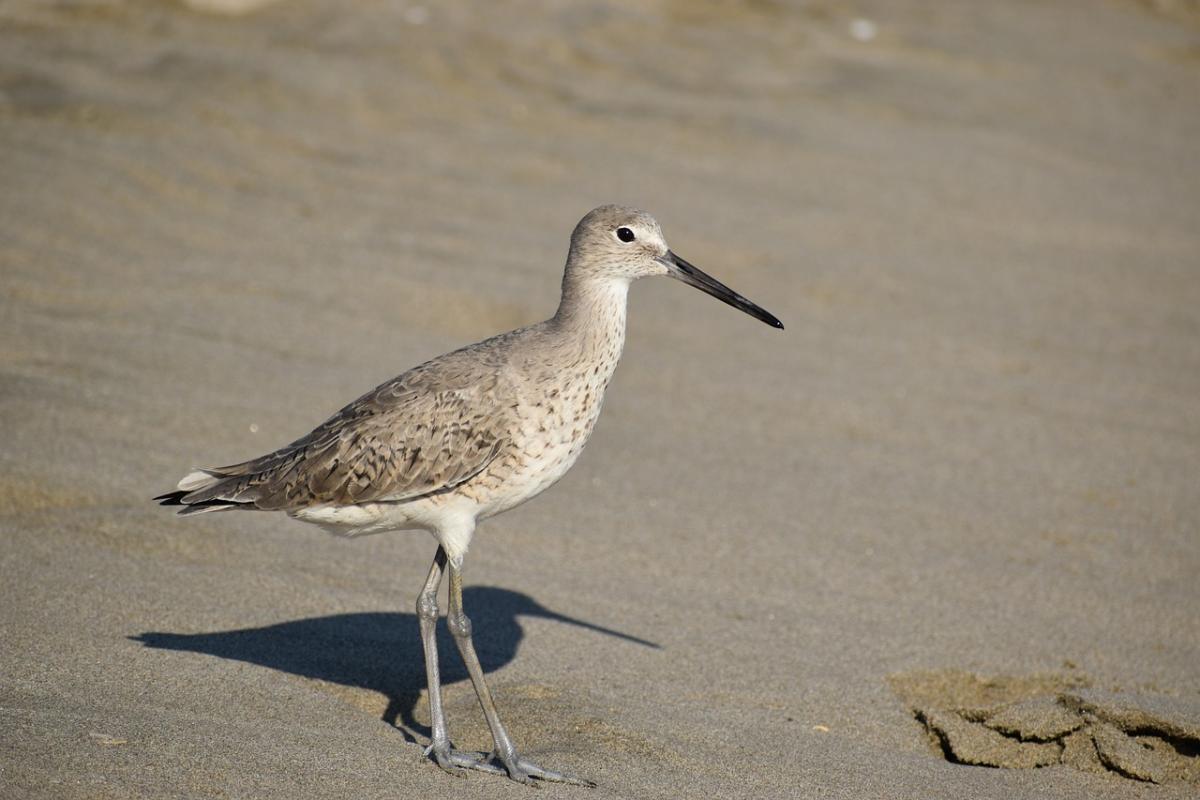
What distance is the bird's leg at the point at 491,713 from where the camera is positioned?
171 inches

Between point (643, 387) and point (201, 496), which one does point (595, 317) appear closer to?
point (201, 496)

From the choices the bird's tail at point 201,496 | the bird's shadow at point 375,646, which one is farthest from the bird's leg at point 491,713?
the bird's tail at point 201,496

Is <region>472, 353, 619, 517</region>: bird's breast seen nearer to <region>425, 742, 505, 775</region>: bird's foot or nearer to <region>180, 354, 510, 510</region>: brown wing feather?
<region>180, 354, 510, 510</region>: brown wing feather

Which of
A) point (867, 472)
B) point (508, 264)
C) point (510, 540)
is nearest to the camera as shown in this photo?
point (510, 540)

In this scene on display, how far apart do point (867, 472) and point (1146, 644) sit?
6.04ft

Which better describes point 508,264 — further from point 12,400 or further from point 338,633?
point 338,633

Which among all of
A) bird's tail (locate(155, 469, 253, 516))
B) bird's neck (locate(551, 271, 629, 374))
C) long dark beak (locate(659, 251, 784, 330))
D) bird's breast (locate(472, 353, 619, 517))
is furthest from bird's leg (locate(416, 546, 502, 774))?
long dark beak (locate(659, 251, 784, 330))

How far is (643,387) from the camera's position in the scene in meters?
7.97

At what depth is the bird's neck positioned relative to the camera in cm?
482

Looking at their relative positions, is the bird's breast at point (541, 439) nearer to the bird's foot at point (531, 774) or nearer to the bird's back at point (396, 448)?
the bird's back at point (396, 448)

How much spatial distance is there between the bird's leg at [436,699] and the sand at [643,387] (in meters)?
0.08

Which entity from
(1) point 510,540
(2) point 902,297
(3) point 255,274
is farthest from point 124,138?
(2) point 902,297

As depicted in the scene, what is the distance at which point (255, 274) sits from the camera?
8391 millimetres

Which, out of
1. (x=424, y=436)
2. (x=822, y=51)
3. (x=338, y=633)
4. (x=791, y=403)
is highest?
(x=822, y=51)
